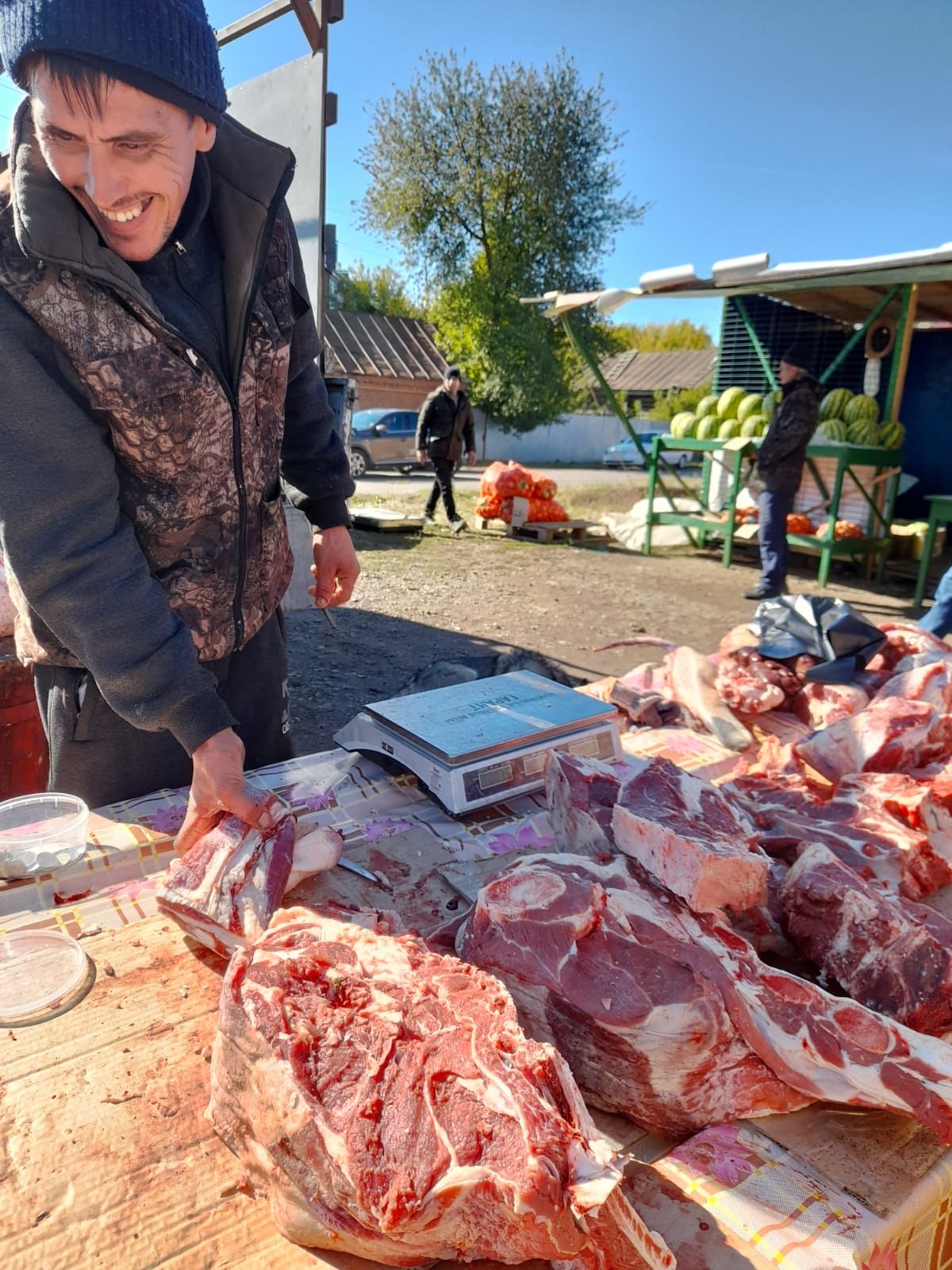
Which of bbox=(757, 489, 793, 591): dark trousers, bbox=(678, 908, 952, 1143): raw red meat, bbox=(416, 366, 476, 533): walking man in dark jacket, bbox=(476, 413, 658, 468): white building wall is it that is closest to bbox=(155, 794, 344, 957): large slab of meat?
bbox=(678, 908, 952, 1143): raw red meat

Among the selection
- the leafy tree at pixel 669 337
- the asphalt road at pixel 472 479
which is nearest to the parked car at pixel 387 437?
the asphalt road at pixel 472 479

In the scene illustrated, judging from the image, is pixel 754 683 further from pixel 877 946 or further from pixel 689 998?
pixel 689 998

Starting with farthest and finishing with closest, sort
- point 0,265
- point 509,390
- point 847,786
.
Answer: point 509,390
point 847,786
point 0,265

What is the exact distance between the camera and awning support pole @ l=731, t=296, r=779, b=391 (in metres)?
11.3

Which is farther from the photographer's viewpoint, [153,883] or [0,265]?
[153,883]

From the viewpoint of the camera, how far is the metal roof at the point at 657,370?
3897 cm

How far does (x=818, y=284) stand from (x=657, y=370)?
1386 inches

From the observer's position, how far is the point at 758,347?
11281 millimetres

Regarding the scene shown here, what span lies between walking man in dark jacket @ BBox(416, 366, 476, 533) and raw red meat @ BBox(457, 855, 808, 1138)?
11034 millimetres

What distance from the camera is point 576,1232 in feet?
3.19

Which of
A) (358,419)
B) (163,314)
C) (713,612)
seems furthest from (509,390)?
(163,314)

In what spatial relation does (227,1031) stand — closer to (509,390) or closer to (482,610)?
(482,610)

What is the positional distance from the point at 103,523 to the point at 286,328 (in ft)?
2.18

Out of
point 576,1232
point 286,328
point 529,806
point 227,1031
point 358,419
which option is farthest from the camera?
point 358,419
